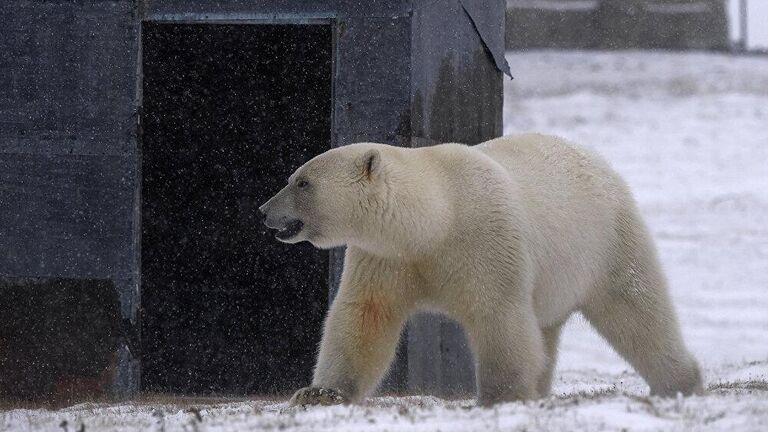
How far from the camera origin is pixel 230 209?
29.8 feet

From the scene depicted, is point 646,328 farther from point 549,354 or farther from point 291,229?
point 291,229

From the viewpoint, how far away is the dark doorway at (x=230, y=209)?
8797 millimetres

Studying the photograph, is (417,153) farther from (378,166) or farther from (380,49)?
(380,49)

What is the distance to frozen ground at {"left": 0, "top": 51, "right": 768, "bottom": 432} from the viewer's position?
15.2 feet

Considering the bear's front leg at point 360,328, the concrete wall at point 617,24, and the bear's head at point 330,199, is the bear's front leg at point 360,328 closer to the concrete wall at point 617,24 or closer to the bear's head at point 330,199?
the bear's head at point 330,199

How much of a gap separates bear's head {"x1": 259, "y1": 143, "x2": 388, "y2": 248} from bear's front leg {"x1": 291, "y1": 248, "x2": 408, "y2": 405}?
263 mm

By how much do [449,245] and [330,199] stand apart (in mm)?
565

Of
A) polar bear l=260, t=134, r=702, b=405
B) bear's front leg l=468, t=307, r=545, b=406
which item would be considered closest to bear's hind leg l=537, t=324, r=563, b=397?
polar bear l=260, t=134, r=702, b=405

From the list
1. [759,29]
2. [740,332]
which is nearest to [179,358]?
[740,332]

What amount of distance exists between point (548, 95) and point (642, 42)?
140 inches

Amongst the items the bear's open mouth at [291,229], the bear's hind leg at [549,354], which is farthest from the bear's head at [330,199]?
the bear's hind leg at [549,354]

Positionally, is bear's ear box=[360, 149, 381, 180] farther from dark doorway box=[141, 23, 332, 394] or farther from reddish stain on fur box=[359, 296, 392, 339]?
dark doorway box=[141, 23, 332, 394]

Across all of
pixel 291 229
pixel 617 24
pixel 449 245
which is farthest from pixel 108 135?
pixel 617 24

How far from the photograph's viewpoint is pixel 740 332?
12617 mm
